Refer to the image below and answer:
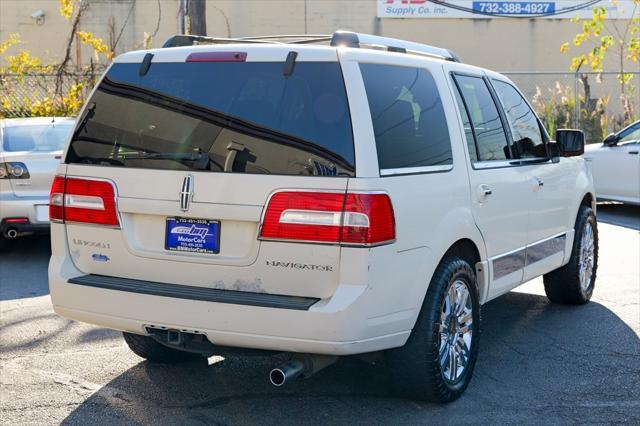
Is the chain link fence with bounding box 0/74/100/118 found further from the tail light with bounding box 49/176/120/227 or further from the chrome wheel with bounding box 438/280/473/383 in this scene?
the chrome wheel with bounding box 438/280/473/383

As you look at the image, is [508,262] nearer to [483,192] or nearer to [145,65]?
[483,192]

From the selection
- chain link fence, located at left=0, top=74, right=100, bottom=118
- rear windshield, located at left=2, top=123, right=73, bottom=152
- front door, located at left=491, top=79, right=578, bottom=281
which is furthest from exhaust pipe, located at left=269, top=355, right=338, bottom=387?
chain link fence, located at left=0, top=74, right=100, bottom=118

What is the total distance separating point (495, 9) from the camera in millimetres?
29047

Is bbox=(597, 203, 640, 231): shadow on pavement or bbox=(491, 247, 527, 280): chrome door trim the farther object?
bbox=(597, 203, 640, 231): shadow on pavement

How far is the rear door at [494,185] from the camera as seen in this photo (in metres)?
5.42

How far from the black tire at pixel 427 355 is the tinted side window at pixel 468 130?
75cm

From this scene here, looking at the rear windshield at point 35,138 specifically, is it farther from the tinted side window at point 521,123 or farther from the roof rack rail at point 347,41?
the tinted side window at point 521,123

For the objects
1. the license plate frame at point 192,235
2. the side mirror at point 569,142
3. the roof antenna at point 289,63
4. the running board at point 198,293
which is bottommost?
the running board at point 198,293

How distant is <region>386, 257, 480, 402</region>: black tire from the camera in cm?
474

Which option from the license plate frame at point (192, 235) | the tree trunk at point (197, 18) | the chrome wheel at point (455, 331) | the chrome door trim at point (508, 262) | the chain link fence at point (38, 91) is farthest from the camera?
the chain link fence at point (38, 91)

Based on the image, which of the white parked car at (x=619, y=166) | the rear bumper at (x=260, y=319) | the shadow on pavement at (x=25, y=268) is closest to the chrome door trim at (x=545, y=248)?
the rear bumper at (x=260, y=319)

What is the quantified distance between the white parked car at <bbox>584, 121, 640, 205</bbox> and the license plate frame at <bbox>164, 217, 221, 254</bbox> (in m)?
10.2

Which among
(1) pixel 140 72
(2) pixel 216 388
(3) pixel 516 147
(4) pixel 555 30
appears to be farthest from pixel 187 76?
(4) pixel 555 30

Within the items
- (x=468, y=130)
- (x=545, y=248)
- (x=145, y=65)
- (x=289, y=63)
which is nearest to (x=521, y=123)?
(x=545, y=248)
